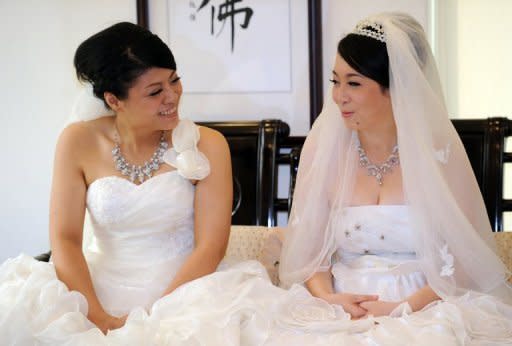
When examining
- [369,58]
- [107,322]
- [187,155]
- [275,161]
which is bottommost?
[107,322]

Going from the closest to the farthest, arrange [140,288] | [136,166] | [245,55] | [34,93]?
[140,288]
[136,166]
[245,55]
[34,93]

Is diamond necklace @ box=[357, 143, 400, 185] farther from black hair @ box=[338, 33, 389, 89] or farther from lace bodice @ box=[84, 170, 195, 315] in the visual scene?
lace bodice @ box=[84, 170, 195, 315]

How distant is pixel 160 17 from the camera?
142 inches

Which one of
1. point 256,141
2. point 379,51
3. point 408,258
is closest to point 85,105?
point 256,141

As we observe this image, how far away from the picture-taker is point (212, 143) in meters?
2.55

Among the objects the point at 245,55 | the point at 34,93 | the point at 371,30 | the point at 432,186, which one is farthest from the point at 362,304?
the point at 34,93

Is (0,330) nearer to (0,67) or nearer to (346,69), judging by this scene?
(346,69)

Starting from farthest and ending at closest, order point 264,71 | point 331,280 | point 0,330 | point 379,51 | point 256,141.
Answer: point 264,71 < point 256,141 < point 331,280 < point 379,51 < point 0,330

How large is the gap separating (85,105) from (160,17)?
3.69ft

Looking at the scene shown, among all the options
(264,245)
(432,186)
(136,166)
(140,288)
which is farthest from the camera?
(264,245)

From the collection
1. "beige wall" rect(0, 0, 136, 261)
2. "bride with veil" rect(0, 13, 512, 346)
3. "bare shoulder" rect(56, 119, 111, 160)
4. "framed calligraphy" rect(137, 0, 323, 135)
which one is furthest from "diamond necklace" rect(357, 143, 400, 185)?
"beige wall" rect(0, 0, 136, 261)

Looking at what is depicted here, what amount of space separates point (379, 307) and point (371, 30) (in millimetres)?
883

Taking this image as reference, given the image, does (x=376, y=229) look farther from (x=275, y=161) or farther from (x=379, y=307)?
(x=275, y=161)

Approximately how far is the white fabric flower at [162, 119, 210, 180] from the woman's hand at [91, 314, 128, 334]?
514 mm
